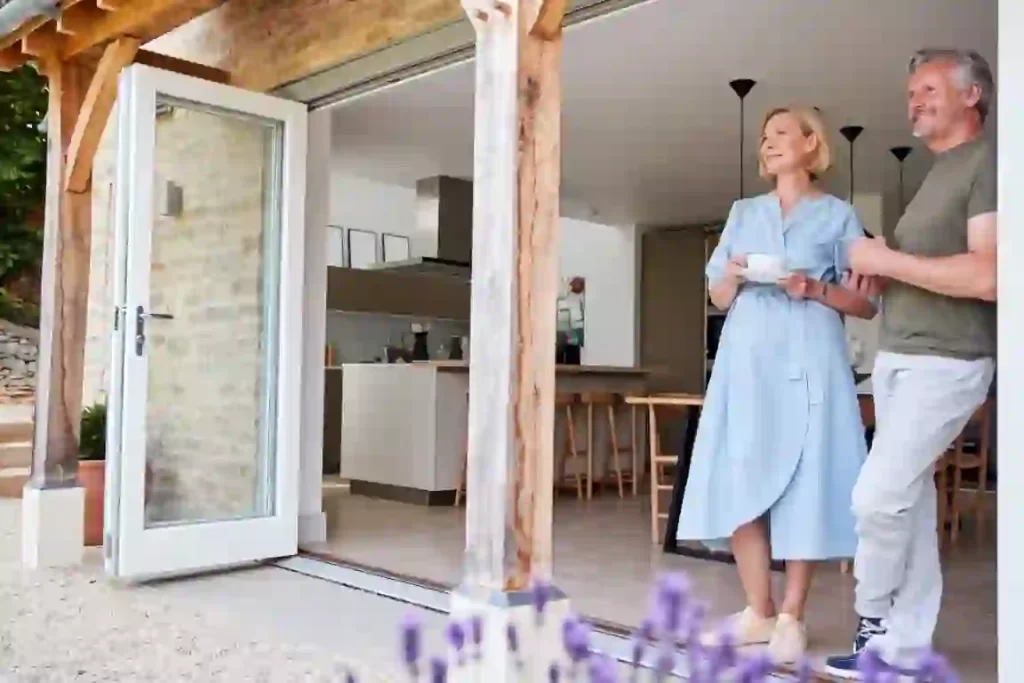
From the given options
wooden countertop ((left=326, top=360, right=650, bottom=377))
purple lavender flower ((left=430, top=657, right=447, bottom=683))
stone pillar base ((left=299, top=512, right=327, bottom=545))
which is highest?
wooden countertop ((left=326, top=360, right=650, bottom=377))

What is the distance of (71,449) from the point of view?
14.5 feet

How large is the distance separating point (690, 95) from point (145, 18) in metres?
2.83

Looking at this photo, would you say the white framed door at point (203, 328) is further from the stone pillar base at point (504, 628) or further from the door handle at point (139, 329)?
the stone pillar base at point (504, 628)

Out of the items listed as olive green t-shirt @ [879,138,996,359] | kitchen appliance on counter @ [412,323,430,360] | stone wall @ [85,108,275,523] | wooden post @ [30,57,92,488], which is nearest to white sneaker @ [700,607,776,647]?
olive green t-shirt @ [879,138,996,359]

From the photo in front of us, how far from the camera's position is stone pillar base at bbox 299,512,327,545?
460 cm

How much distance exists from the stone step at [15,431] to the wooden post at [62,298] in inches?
135

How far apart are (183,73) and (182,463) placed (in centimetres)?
156

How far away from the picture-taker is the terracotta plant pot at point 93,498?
4.61m

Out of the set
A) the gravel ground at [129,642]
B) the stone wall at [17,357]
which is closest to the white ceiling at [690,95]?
the gravel ground at [129,642]

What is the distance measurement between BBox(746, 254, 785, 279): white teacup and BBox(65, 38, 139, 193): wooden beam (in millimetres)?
2600

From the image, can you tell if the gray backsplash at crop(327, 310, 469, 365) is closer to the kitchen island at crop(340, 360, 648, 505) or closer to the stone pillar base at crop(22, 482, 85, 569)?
the kitchen island at crop(340, 360, 648, 505)

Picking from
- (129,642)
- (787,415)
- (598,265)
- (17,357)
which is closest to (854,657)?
(787,415)

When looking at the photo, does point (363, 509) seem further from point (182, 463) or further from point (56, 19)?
point (56, 19)
